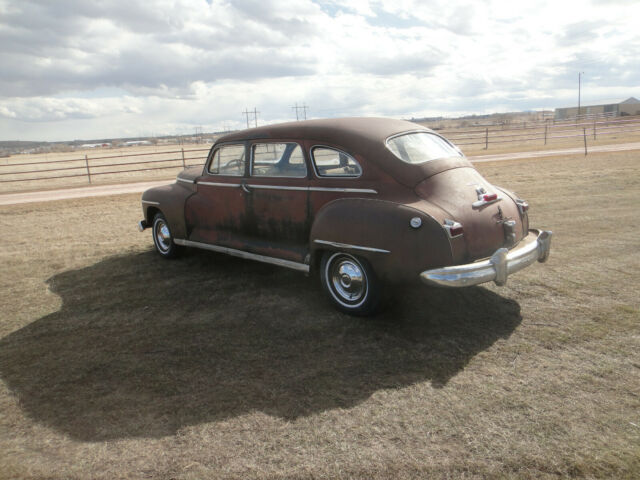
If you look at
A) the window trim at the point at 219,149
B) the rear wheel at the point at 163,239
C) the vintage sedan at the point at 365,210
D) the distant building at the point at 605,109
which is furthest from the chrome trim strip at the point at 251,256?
the distant building at the point at 605,109

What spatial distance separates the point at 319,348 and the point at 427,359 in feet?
2.81

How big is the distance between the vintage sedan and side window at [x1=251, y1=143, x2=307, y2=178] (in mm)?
11

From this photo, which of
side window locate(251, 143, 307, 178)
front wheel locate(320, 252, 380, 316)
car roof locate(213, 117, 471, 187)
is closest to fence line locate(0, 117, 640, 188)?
side window locate(251, 143, 307, 178)

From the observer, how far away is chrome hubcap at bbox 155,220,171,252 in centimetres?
675

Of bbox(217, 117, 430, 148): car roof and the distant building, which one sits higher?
the distant building

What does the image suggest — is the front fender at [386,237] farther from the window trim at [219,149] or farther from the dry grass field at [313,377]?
the window trim at [219,149]

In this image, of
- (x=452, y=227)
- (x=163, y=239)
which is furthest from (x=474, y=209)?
(x=163, y=239)

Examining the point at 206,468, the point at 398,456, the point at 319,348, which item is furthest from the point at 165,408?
the point at 398,456

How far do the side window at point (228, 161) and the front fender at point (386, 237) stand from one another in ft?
5.50

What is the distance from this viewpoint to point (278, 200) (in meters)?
5.03

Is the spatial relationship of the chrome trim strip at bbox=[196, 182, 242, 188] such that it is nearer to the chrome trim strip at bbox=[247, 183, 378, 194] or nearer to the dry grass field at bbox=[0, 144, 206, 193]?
the chrome trim strip at bbox=[247, 183, 378, 194]

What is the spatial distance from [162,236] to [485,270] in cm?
463

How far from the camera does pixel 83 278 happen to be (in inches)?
243

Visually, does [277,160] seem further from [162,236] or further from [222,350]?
[162,236]
